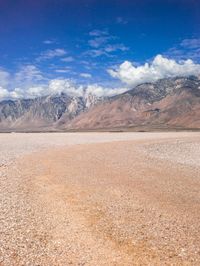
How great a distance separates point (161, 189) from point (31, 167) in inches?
556

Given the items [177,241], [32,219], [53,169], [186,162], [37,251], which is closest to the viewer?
[37,251]

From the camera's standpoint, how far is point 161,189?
2138cm

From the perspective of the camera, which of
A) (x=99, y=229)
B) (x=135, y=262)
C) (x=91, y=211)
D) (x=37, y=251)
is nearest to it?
(x=135, y=262)

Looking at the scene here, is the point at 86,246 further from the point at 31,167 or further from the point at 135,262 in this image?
the point at 31,167

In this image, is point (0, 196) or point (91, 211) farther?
point (0, 196)

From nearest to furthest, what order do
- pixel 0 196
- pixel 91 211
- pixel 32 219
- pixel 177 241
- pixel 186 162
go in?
pixel 177 241 → pixel 32 219 → pixel 91 211 → pixel 0 196 → pixel 186 162

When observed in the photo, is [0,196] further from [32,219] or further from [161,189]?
[161,189]

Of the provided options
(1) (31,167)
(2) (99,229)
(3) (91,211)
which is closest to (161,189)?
(3) (91,211)

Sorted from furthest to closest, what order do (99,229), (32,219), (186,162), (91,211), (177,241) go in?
(186,162), (91,211), (32,219), (99,229), (177,241)

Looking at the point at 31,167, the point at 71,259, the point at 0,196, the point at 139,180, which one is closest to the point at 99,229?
the point at 71,259

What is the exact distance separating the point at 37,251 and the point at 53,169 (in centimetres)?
1872

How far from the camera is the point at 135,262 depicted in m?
10.8

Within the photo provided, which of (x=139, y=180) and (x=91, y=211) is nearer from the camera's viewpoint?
(x=91, y=211)

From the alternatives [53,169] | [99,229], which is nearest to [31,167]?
[53,169]
